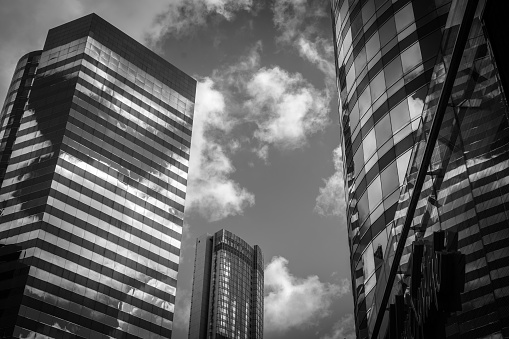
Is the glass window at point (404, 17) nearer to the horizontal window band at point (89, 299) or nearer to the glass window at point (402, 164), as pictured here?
the glass window at point (402, 164)

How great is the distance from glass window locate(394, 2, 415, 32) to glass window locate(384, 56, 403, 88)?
2044 millimetres

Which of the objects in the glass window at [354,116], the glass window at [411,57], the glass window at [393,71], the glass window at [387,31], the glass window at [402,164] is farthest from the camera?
the glass window at [354,116]

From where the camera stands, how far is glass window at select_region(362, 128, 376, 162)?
116ft

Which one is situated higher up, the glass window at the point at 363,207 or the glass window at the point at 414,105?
the glass window at the point at 414,105

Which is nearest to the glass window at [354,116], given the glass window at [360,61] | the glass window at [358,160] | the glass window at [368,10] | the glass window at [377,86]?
the glass window at [358,160]

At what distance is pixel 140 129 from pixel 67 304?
4961 cm

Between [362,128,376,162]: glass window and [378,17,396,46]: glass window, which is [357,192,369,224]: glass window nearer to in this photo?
[362,128,376,162]: glass window

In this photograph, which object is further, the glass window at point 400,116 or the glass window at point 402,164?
the glass window at point 400,116

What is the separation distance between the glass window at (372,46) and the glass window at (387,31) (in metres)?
0.44

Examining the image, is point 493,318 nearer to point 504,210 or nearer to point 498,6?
point 504,210

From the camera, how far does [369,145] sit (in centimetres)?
3603

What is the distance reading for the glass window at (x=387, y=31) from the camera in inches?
1409

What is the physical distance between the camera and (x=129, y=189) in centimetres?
13700

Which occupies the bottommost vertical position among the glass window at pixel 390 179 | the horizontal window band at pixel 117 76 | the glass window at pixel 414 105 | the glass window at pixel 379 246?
the glass window at pixel 379 246
